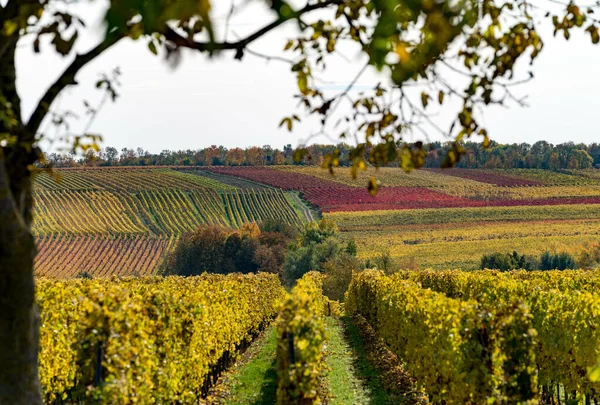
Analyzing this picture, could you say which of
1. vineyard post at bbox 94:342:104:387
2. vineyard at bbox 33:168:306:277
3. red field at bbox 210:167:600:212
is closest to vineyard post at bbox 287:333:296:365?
vineyard post at bbox 94:342:104:387

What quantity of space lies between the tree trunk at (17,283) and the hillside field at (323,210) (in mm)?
66094

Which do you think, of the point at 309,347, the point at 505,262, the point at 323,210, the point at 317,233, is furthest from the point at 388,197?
the point at 309,347

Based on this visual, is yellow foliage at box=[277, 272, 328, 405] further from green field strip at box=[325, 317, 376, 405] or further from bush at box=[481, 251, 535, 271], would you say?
bush at box=[481, 251, 535, 271]

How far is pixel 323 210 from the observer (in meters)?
95.8

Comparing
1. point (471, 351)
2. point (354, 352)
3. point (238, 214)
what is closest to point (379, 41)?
point (471, 351)

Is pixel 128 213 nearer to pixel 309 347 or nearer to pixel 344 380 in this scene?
pixel 344 380

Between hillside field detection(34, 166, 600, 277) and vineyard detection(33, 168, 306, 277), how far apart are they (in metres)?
0.14

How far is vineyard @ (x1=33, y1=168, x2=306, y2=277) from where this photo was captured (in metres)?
75.2

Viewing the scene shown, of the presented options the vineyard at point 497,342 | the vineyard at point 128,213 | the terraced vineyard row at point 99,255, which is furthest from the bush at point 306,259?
the vineyard at point 497,342

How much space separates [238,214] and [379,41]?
93177 mm

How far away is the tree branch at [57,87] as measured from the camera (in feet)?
16.6

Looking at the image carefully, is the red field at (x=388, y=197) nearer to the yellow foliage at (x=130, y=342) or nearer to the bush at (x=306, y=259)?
the bush at (x=306, y=259)

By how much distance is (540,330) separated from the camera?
13.9 metres

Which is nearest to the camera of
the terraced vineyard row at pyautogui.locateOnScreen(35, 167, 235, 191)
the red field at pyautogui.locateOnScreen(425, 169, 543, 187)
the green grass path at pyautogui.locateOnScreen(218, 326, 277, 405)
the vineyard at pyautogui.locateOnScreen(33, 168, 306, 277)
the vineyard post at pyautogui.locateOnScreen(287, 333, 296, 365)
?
the vineyard post at pyautogui.locateOnScreen(287, 333, 296, 365)
